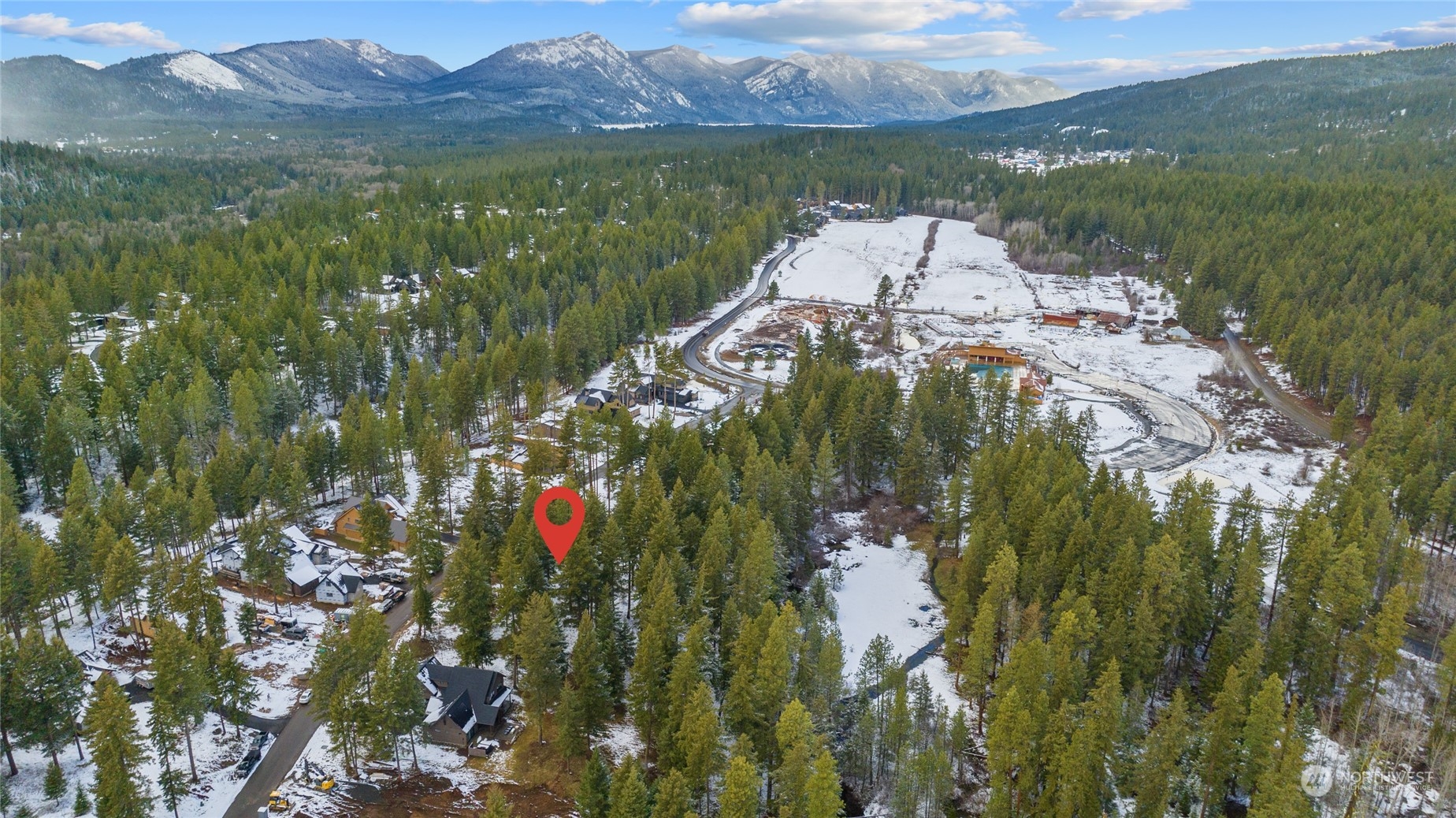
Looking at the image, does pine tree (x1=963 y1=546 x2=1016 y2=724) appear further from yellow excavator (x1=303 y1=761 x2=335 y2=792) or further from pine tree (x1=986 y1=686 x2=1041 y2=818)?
yellow excavator (x1=303 y1=761 x2=335 y2=792)

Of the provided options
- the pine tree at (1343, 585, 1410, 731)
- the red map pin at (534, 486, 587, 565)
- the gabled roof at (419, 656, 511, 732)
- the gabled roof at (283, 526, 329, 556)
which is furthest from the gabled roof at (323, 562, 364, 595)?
the pine tree at (1343, 585, 1410, 731)

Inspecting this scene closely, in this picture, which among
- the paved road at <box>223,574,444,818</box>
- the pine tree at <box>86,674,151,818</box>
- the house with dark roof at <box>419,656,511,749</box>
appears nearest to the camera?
the pine tree at <box>86,674,151,818</box>

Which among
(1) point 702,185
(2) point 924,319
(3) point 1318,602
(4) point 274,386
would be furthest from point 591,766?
(1) point 702,185

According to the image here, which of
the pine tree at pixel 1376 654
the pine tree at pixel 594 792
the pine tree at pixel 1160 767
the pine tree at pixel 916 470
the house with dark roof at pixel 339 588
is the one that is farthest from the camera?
the pine tree at pixel 916 470

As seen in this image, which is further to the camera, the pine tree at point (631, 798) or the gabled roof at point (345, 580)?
the gabled roof at point (345, 580)

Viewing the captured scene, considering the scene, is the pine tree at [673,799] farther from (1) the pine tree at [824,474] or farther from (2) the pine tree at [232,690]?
(1) the pine tree at [824,474]

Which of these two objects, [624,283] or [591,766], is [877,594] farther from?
[624,283]

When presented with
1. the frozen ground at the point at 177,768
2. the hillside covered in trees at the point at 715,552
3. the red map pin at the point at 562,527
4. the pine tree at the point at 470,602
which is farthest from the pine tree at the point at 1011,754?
the frozen ground at the point at 177,768
